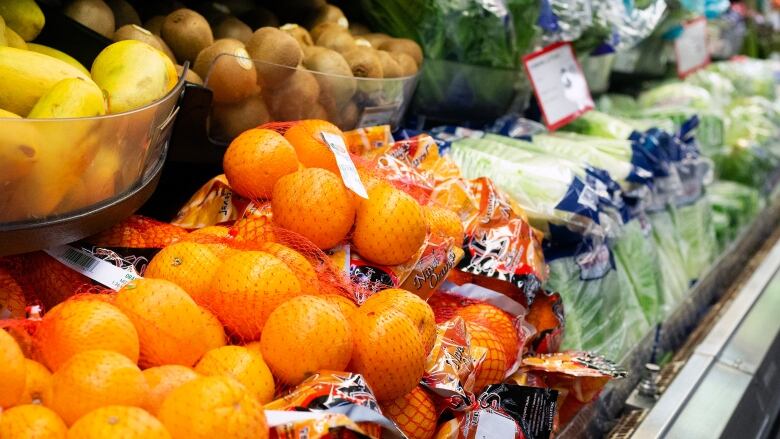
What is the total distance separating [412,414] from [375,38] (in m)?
1.17

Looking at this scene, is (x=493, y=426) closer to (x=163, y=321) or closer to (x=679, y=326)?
(x=163, y=321)

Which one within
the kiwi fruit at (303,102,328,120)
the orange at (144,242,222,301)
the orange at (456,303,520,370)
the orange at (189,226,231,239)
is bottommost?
the orange at (456,303,520,370)

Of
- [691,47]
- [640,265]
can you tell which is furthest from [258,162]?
[691,47]

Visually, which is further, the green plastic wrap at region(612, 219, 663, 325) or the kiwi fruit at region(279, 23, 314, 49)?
the green plastic wrap at region(612, 219, 663, 325)

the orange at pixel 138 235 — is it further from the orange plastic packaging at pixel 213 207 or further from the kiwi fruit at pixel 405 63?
the kiwi fruit at pixel 405 63

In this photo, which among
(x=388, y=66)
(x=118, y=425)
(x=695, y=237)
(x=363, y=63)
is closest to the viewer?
(x=118, y=425)

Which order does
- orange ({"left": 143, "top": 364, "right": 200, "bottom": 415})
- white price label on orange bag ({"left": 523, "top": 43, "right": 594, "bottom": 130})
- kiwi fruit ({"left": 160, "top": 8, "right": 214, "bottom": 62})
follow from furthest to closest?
white price label on orange bag ({"left": 523, "top": 43, "right": 594, "bottom": 130})
kiwi fruit ({"left": 160, "top": 8, "right": 214, "bottom": 62})
orange ({"left": 143, "top": 364, "right": 200, "bottom": 415})

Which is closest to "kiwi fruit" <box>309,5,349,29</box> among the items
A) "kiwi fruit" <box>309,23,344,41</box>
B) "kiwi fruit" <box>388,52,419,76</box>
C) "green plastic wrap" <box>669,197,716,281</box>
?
"kiwi fruit" <box>309,23,344,41</box>

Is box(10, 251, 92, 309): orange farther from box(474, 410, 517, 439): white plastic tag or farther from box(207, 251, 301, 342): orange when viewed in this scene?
box(474, 410, 517, 439): white plastic tag

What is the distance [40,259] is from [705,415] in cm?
126

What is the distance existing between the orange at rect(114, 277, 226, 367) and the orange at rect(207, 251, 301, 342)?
0.18 ft

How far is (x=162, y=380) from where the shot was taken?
85 cm

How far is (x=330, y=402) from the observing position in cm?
86

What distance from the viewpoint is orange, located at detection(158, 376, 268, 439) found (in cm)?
76
